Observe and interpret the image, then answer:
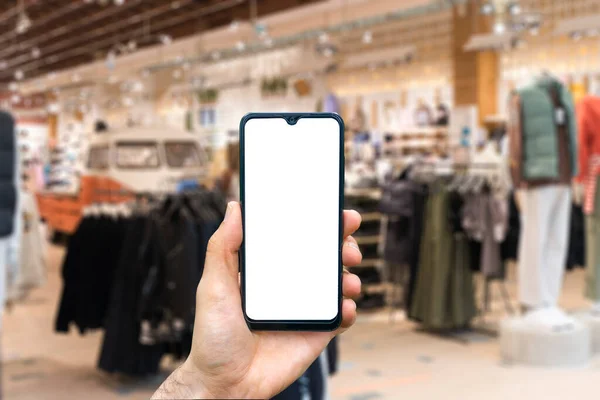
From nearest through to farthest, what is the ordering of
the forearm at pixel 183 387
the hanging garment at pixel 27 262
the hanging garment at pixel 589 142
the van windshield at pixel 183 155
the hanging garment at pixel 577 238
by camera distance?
the forearm at pixel 183 387 < the hanging garment at pixel 27 262 < the hanging garment at pixel 589 142 < the hanging garment at pixel 577 238 < the van windshield at pixel 183 155

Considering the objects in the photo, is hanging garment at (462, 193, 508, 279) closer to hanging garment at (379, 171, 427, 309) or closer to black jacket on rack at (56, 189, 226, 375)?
hanging garment at (379, 171, 427, 309)

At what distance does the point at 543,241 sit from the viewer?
431 cm

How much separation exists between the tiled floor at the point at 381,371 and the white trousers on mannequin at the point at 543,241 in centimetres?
50

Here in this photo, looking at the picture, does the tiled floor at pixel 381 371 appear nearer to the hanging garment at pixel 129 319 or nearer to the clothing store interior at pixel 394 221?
the clothing store interior at pixel 394 221

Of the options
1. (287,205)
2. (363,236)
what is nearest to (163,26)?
(363,236)

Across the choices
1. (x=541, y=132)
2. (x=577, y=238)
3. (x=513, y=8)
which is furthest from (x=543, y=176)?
(x=513, y=8)

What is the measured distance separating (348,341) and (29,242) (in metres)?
2.31

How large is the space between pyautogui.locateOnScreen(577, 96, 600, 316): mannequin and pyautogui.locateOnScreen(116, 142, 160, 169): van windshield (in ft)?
17.1

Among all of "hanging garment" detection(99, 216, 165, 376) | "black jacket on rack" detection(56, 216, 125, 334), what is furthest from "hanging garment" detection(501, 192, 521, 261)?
"black jacket on rack" detection(56, 216, 125, 334)

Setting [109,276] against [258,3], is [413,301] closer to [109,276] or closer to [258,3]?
[109,276]

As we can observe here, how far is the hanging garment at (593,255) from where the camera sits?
198 inches

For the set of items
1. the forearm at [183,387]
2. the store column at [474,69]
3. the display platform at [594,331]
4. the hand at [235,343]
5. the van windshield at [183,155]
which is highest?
the store column at [474,69]

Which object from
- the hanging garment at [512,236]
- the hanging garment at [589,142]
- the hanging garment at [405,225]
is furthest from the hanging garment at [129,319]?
the hanging garment at [589,142]

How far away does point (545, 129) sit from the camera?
4188 millimetres
